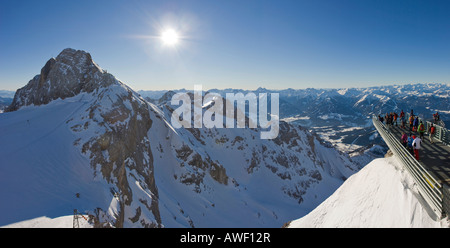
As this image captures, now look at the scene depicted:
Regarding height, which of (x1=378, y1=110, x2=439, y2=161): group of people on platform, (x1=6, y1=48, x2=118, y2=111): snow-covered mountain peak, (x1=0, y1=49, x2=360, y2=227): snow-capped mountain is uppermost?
(x1=6, y1=48, x2=118, y2=111): snow-covered mountain peak

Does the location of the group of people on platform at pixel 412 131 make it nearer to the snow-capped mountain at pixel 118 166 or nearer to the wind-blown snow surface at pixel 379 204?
the wind-blown snow surface at pixel 379 204

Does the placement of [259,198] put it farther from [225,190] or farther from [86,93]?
[86,93]
